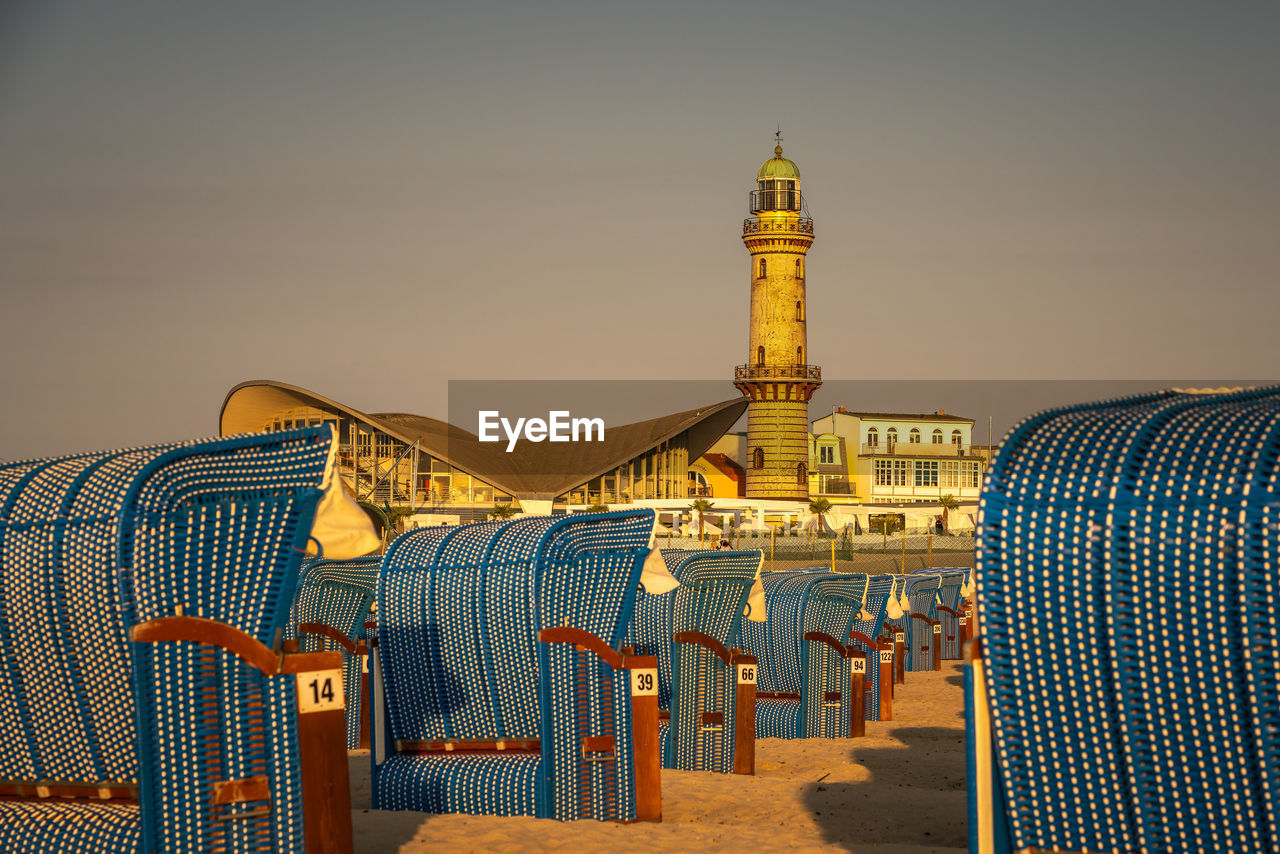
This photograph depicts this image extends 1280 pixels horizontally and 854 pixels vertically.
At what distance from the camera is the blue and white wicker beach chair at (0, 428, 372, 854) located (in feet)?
17.5

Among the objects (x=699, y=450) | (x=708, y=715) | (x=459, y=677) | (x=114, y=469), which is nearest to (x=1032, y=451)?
(x=114, y=469)

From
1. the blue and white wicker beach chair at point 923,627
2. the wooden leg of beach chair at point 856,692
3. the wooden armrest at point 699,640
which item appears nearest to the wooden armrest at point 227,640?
the wooden armrest at point 699,640

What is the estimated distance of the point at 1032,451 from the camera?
4.95m

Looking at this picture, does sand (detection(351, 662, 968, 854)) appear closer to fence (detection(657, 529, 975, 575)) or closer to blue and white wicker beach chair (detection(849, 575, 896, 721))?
blue and white wicker beach chair (detection(849, 575, 896, 721))

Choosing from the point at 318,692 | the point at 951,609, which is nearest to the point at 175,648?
the point at 318,692

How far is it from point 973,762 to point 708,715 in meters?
7.25

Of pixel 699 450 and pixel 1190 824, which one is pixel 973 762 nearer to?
pixel 1190 824

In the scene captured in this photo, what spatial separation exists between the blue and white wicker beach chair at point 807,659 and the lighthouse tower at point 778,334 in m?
62.1

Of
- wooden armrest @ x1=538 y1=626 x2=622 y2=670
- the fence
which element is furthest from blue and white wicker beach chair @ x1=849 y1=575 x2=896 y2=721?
the fence

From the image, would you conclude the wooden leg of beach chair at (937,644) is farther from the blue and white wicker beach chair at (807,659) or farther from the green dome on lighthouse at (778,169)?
the green dome on lighthouse at (778,169)

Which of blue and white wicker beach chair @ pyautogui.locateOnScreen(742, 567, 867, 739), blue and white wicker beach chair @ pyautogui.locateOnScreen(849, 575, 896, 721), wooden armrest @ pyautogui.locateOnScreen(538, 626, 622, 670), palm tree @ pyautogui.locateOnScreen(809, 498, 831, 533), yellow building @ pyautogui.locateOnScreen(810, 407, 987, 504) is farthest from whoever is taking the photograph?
yellow building @ pyautogui.locateOnScreen(810, 407, 987, 504)

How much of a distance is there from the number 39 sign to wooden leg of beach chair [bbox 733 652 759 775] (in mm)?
6559

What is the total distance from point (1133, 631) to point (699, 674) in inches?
298

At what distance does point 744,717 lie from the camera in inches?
476
